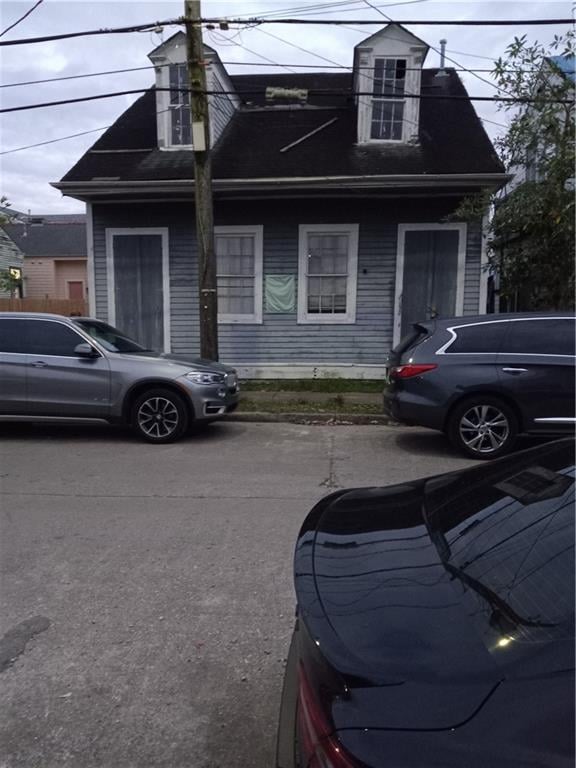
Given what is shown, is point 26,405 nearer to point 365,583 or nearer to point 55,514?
point 55,514

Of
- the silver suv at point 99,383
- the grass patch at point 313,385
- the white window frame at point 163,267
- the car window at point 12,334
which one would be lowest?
the grass patch at point 313,385

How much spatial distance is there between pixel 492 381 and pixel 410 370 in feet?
3.09

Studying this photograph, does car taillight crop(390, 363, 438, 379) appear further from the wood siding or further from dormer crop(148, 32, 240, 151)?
dormer crop(148, 32, 240, 151)

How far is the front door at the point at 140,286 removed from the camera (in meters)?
12.6

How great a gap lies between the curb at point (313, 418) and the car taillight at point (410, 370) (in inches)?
78.2

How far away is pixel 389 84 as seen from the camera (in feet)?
41.0

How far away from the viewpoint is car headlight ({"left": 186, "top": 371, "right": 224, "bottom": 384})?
784 centimetres

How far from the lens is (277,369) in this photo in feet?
41.8

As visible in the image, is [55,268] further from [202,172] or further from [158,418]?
[158,418]

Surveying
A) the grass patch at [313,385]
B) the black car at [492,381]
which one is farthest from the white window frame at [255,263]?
the black car at [492,381]

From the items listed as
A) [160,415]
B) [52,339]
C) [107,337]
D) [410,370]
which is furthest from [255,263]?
[410,370]

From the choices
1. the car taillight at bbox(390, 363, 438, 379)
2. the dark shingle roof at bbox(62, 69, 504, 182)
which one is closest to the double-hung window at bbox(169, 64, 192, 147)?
the dark shingle roof at bbox(62, 69, 504, 182)

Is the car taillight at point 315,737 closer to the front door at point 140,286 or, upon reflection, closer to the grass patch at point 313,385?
the grass patch at point 313,385

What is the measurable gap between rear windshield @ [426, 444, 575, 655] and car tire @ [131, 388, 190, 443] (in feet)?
19.0
